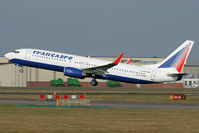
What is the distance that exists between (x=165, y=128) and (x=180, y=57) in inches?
1731

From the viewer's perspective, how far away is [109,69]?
232ft

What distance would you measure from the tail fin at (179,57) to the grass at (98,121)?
30824 millimetres

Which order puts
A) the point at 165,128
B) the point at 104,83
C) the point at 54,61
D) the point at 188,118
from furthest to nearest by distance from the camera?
the point at 104,83 < the point at 54,61 < the point at 188,118 < the point at 165,128

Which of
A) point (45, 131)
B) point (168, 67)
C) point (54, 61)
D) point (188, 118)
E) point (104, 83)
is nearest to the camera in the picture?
point (45, 131)

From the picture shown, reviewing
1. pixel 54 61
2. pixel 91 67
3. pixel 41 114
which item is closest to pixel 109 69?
pixel 91 67

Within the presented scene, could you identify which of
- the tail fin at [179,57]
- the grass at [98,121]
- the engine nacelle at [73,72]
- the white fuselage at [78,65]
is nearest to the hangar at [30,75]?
the white fuselage at [78,65]

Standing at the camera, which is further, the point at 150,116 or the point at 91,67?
the point at 91,67

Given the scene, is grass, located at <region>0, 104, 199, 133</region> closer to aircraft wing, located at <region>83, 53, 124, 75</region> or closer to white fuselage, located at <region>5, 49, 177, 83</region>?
white fuselage, located at <region>5, 49, 177, 83</region>

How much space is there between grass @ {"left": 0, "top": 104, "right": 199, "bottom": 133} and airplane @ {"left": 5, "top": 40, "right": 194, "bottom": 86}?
25.6m

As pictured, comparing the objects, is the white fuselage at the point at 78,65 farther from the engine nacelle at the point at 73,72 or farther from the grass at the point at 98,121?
the grass at the point at 98,121

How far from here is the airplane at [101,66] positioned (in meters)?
67.2

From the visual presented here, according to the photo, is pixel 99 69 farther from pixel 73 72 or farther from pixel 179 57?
pixel 179 57

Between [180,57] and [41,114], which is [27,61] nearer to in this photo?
[180,57]

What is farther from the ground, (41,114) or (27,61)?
(27,61)
